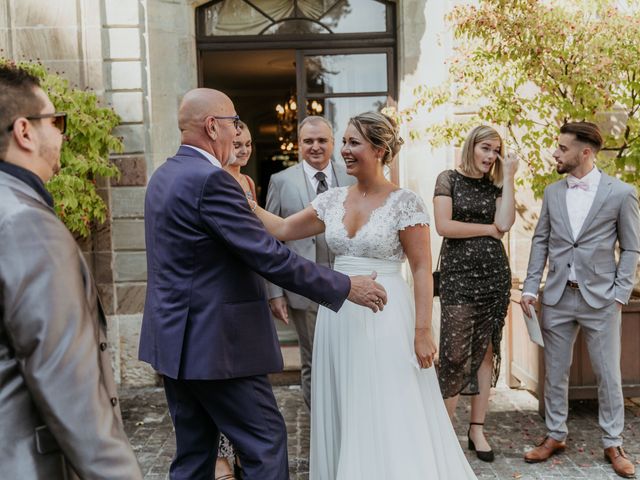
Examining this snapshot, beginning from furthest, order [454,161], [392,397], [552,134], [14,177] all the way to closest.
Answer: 1. [454,161]
2. [552,134]
3. [392,397]
4. [14,177]

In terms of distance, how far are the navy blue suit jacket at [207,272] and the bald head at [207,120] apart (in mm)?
96

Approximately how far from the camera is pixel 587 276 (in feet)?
15.3

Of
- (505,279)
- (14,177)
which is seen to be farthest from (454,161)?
(14,177)

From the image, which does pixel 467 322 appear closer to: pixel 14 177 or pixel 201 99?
pixel 201 99

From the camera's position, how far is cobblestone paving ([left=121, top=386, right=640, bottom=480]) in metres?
4.62

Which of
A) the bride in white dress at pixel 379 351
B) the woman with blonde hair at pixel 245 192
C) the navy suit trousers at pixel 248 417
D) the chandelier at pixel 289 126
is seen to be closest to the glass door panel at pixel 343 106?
the woman with blonde hair at pixel 245 192

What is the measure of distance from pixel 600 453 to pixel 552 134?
260 cm

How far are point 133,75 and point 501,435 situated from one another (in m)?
4.71

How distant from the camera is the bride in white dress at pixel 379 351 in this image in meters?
3.61

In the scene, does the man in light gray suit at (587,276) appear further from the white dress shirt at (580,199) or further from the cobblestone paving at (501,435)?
the cobblestone paving at (501,435)

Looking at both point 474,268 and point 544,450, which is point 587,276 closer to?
point 474,268

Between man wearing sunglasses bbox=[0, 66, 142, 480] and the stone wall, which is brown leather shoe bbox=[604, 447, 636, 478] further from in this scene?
the stone wall

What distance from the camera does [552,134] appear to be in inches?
231

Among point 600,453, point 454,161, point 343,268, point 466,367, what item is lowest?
point 600,453
